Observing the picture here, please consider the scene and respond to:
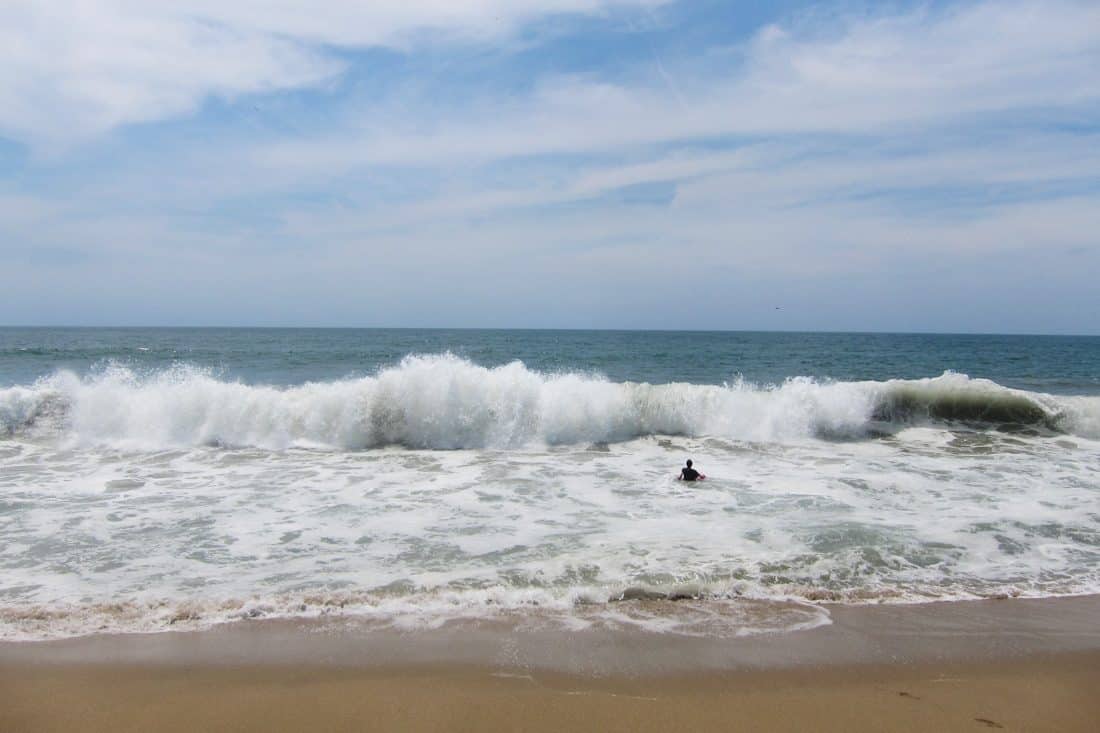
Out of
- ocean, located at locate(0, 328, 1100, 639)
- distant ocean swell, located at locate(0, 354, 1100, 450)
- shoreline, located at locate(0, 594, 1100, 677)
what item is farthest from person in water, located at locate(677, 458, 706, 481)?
shoreline, located at locate(0, 594, 1100, 677)

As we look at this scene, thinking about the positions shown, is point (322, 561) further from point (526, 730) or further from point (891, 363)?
point (891, 363)

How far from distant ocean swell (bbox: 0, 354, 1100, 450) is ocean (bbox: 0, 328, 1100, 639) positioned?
60 mm

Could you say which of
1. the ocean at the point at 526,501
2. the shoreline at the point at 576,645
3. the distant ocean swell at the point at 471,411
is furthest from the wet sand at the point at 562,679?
the distant ocean swell at the point at 471,411

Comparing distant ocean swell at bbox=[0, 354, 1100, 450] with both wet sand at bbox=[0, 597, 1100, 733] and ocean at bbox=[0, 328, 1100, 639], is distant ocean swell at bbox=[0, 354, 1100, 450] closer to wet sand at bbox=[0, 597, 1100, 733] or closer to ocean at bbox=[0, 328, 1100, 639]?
ocean at bbox=[0, 328, 1100, 639]

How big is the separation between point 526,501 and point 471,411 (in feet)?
18.7

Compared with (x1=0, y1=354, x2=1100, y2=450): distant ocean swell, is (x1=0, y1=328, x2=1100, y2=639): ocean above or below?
below

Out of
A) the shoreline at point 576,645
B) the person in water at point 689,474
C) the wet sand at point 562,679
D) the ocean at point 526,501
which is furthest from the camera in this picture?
the person in water at point 689,474

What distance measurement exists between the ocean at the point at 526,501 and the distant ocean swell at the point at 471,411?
0.06 m

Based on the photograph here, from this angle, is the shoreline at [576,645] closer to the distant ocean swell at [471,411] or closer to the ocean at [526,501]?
the ocean at [526,501]

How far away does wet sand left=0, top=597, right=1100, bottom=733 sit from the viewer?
150 inches

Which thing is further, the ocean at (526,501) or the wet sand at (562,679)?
the ocean at (526,501)

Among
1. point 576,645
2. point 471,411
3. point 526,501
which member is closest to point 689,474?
point 526,501

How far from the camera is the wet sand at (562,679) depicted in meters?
3.80

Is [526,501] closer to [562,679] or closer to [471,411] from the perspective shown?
[562,679]
